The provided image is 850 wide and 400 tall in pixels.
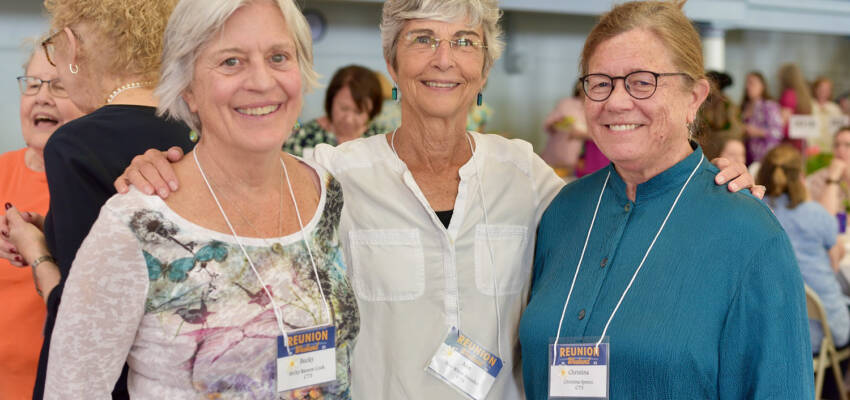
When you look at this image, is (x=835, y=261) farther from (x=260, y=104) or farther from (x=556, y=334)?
(x=260, y=104)

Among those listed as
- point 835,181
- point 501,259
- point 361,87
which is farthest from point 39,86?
point 835,181

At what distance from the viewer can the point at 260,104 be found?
4.89ft

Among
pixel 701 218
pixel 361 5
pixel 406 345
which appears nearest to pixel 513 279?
pixel 406 345

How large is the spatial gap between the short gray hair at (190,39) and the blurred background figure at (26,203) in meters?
0.73

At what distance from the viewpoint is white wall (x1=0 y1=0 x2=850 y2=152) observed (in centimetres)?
684

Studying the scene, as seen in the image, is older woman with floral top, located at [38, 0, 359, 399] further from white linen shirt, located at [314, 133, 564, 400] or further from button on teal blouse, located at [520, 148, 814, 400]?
button on teal blouse, located at [520, 148, 814, 400]

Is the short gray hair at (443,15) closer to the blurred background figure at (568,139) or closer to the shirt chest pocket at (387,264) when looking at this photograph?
the shirt chest pocket at (387,264)

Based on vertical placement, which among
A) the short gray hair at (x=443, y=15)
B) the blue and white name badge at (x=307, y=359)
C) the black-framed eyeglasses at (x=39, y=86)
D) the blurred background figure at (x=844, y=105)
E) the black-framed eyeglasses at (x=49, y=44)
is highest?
the short gray hair at (x=443, y=15)

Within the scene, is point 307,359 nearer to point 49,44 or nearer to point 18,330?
point 49,44

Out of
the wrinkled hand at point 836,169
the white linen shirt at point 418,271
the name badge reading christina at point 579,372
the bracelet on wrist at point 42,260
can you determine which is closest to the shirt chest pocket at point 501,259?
the white linen shirt at point 418,271

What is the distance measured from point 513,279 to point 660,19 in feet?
2.61

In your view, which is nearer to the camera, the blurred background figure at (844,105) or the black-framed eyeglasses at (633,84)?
the black-framed eyeglasses at (633,84)

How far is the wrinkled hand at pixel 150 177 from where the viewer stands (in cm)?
142

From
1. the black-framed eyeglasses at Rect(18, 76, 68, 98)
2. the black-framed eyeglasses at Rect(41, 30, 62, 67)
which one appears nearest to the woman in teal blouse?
the black-framed eyeglasses at Rect(41, 30, 62, 67)
